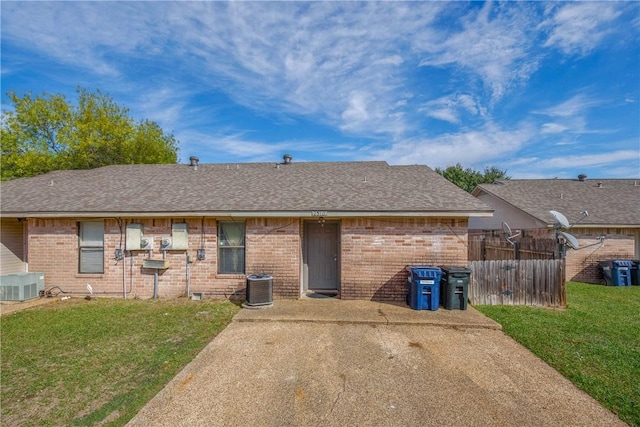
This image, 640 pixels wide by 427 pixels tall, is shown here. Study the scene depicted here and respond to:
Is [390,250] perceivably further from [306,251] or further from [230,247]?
[230,247]

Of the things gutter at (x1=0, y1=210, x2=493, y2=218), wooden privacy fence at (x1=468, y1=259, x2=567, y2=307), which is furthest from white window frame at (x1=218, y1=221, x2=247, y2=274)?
wooden privacy fence at (x1=468, y1=259, x2=567, y2=307)

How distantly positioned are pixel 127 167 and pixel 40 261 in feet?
15.8

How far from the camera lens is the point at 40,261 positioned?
8.39 m

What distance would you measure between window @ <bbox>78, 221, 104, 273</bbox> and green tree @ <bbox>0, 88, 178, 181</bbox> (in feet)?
49.7

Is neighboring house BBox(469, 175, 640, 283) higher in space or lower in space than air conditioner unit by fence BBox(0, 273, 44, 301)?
higher

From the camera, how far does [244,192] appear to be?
9.06 meters

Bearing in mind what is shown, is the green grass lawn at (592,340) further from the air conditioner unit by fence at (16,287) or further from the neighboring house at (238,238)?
the air conditioner unit by fence at (16,287)

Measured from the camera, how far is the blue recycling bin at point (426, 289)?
6977 millimetres

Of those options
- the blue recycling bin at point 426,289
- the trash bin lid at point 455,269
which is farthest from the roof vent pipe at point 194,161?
the trash bin lid at point 455,269

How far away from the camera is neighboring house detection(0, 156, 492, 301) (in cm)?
781

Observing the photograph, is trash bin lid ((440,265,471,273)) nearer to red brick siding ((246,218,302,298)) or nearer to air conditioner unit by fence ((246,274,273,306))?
red brick siding ((246,218,302,298))

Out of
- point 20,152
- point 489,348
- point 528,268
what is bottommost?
point 489,348

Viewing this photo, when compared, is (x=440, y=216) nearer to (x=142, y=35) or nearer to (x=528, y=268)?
(x=528, y=268)

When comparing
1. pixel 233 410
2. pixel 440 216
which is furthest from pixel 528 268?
pixel 233 410
